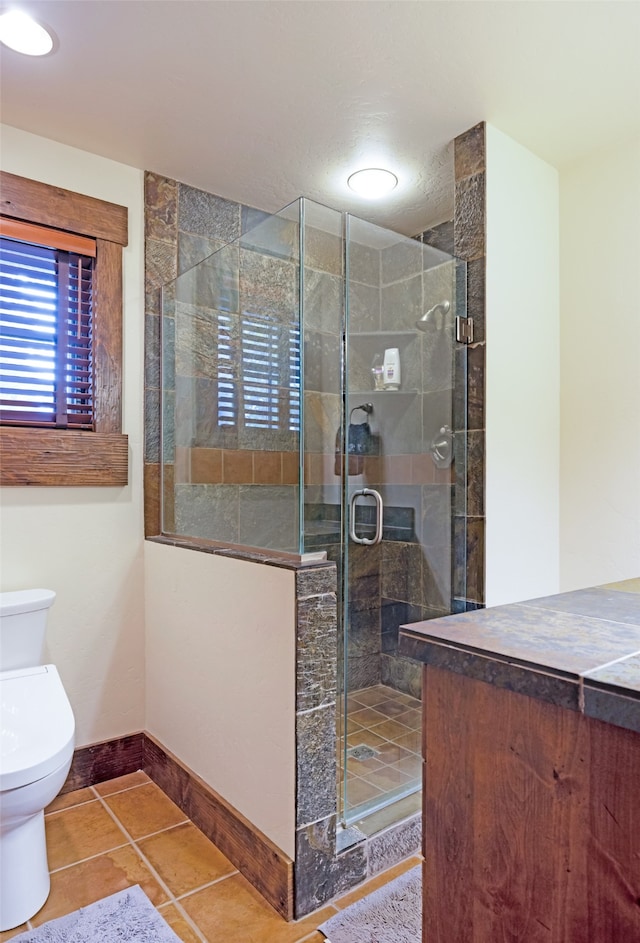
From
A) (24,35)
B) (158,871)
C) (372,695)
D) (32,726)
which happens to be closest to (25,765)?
(32,726)

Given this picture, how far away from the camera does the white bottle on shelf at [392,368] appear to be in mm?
2133

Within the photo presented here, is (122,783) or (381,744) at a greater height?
(381,744)

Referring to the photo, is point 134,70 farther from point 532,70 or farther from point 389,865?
point 389,865

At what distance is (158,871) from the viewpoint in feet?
5.44

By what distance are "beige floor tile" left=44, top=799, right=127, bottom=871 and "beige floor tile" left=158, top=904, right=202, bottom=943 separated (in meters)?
0.36

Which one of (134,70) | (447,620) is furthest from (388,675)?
(134,70)

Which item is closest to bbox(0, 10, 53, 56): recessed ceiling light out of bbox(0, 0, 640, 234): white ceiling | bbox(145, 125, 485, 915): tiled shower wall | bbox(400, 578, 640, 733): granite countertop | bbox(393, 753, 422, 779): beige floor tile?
bbox(0, 0, 640, 234): white ceiling

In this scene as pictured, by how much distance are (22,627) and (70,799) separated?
702mm

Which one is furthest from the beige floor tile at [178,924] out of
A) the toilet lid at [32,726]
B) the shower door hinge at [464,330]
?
the shower door hinge at [464,330]

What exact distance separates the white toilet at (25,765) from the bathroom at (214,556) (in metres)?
0.30

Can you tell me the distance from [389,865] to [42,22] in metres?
2.60

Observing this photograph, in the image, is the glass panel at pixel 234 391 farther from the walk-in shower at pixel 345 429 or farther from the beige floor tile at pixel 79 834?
the beige floor tile at pixel 79 834

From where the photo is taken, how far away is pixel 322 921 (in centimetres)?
147

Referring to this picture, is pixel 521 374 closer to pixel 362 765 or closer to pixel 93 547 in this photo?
pixel 362 765
